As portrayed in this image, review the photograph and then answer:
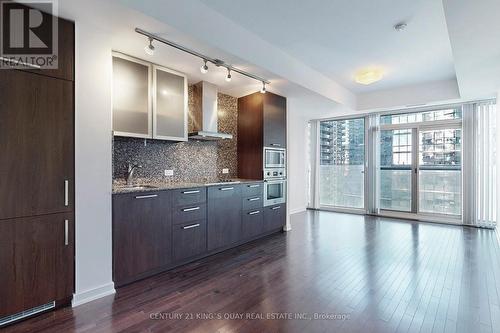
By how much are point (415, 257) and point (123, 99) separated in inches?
160

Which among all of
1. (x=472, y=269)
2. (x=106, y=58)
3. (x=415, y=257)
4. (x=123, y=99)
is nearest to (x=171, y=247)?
(x=123, y=99)

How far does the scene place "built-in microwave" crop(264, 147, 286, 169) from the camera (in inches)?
171

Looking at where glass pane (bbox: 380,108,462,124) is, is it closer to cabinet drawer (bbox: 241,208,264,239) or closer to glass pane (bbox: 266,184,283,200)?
glass pane (bbox: 266,184,283,200)

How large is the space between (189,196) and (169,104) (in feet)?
3.90

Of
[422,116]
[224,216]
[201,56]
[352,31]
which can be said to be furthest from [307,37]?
[422,116]

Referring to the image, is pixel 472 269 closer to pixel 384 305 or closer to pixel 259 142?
pixel 384 305

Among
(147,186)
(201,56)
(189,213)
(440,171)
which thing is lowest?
(189,213)

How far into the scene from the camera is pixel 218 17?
270 centimetres

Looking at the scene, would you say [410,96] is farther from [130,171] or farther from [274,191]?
[130,171]

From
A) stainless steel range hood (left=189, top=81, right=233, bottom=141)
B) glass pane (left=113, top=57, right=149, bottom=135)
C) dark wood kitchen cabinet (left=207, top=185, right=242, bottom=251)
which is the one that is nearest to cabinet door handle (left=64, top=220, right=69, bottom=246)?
glass pane (left=113, top=57, right=149, bottom=135)

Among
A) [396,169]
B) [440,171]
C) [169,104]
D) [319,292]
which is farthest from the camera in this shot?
[396,169]

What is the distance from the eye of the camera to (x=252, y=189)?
405 cm

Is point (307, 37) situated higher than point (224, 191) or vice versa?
point (307, 37)

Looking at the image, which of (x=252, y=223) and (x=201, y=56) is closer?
(x=201, y=56)
